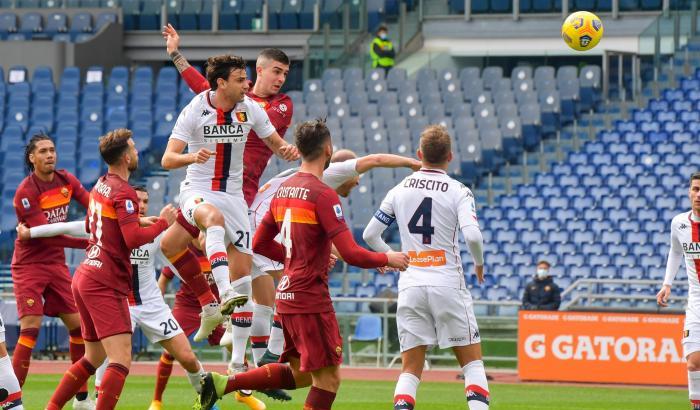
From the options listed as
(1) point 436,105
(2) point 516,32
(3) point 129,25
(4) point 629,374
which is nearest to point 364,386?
(4) point 629,374

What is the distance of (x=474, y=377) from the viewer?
35.1 ft

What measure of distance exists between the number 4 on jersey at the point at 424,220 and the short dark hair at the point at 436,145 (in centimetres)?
35

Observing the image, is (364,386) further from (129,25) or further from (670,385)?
(129,25)

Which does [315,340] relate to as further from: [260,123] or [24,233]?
[24,233]

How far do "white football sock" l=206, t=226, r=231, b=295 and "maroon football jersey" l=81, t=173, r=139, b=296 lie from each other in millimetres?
696

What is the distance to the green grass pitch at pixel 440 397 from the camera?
15266 millimetres

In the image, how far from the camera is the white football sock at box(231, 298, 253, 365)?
11664 mm

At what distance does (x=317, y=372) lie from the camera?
9.88 m

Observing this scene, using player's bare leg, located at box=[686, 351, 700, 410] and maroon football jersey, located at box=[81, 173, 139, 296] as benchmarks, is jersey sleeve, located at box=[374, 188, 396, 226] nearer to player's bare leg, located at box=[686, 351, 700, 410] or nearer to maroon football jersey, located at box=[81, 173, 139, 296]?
maroon football jersey, located at box=[81, 173, 139, 296]

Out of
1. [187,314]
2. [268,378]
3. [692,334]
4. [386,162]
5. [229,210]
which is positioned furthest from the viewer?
[187,314]

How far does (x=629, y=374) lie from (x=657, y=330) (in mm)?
762

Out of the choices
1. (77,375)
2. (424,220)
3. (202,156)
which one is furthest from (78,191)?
(424,220)

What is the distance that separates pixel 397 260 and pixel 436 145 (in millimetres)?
1434

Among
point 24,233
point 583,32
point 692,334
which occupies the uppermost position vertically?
point 583,32
